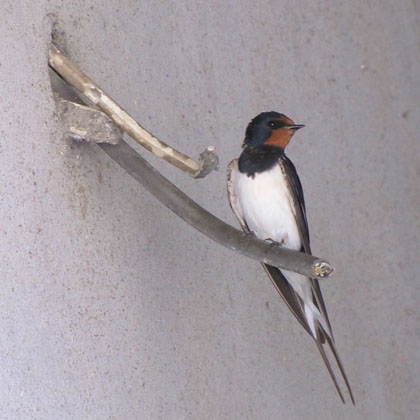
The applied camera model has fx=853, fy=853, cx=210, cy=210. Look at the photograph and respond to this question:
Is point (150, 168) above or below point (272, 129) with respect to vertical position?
below

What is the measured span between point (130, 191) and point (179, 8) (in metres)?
0.43

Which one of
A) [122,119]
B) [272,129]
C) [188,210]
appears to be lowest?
[188,210]

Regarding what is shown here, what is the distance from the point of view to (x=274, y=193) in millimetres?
1596

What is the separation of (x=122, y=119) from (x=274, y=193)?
17.6 inches

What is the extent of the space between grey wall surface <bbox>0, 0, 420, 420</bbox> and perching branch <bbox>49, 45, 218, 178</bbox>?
4 cm

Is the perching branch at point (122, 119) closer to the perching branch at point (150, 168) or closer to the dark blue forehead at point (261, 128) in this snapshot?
the perching branch at point (150, 168)

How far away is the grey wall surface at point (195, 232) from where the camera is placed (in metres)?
1.19

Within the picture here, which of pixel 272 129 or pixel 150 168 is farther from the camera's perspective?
pixel 272 129

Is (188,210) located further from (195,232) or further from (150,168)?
(195,232)

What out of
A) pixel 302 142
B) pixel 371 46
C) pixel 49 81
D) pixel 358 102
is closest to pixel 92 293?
pixel 49 81

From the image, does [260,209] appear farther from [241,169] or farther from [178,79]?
[178,79]

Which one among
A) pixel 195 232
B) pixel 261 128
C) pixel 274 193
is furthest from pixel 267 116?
pixel 195 232

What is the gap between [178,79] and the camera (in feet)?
5.24

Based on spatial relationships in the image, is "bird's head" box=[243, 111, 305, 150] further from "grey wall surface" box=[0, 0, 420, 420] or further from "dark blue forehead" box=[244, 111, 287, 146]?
"grey wall surface" box=[0, 0, 420, 420]
